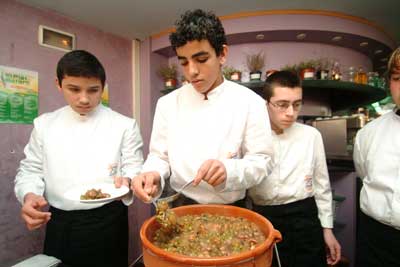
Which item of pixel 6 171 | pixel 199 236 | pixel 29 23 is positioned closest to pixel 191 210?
pixel 199 236

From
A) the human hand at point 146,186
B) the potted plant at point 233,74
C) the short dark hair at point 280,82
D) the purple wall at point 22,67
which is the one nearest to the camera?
the human hand at point 146,186

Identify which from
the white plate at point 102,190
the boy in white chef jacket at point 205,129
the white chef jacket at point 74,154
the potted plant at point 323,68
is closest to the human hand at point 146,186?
the boy in white chef jacket at point 205,129

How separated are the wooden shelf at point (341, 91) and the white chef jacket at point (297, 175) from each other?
127cm

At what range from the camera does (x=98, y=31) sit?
2461mm

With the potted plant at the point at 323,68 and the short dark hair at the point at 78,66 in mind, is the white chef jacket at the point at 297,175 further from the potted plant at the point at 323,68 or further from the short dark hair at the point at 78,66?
the potted plant at the point at 323,68

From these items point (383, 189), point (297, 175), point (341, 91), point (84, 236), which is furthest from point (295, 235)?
point (341, 91)

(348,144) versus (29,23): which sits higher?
(29,23)

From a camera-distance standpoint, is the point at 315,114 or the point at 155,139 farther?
the point at 315,114

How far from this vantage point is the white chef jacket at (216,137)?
91 centimetres

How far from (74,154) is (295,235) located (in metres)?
1.18

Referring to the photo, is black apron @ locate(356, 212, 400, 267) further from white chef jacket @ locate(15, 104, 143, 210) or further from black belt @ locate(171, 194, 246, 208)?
white chef jacket @ locate(15, 104, 143, 210)

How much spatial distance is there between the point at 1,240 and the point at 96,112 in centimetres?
136

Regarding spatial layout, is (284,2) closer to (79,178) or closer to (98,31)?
(98,31)

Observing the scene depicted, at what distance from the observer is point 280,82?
1226 millimetres
